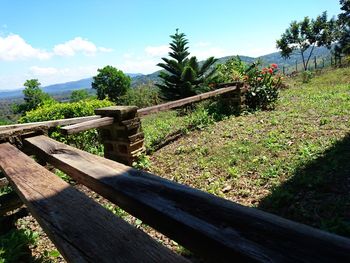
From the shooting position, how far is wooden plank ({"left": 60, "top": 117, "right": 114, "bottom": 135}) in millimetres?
4273

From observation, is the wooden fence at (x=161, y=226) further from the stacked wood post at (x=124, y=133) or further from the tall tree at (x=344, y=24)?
the tall tree at (x=344, y=24)

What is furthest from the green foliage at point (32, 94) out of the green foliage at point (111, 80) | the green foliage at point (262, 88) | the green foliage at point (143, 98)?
the green foliage at point (262, 88)

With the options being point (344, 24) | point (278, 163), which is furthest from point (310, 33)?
point (278, 163)

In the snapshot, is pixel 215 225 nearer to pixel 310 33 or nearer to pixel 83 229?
pixel 83 229

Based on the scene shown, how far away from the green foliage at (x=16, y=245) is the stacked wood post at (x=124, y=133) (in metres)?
1.99

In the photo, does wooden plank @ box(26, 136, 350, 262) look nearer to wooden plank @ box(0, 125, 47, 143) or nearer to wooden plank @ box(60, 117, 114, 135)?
wooden plank @ box(0, 125, 47, 143)

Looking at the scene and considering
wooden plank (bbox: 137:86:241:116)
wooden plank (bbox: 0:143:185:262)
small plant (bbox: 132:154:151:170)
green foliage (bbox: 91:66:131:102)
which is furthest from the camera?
green foliage (bbox: 91:66:131:102)

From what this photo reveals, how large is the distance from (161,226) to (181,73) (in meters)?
14.1

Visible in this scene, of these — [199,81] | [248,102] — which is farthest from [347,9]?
[248,102]

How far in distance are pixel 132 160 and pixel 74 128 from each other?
3.83ft

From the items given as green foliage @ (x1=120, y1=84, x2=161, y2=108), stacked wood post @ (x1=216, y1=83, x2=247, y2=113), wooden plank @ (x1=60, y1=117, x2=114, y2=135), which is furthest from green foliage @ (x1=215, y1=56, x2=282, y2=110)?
green foliage @ (x1=120, y1=84, x2=161, y2=108)

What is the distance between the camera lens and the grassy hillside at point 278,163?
10.9ft

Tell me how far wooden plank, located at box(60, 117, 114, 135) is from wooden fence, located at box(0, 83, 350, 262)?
2703 mm

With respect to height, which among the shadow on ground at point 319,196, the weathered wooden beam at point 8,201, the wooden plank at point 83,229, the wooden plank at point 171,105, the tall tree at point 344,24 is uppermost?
the tall tree at point 344,24
